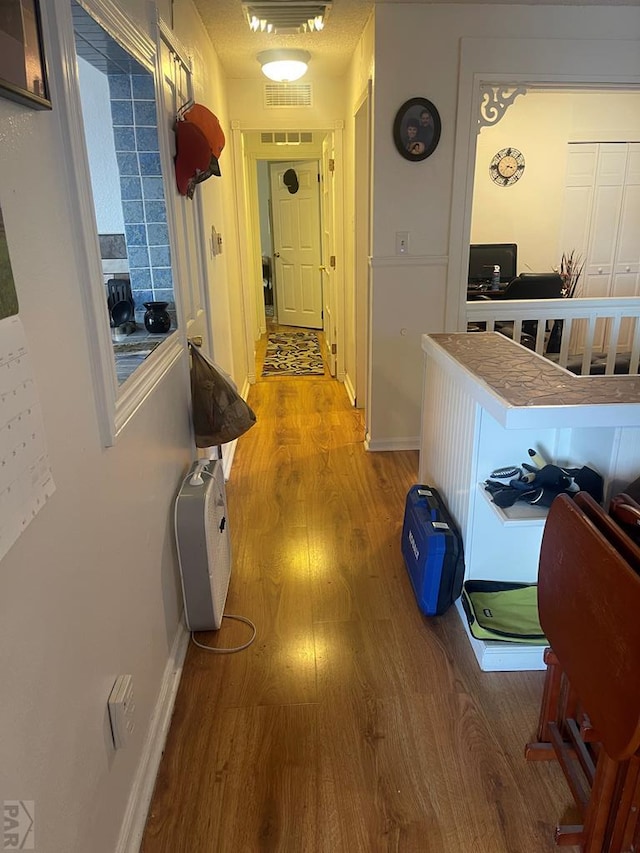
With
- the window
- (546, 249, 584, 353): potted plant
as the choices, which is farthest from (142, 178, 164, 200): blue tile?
(546, 249, 584, 353): potted plant

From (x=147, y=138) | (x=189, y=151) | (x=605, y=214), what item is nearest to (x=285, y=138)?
(x=605, y=214)

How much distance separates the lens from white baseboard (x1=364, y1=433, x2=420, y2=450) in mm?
3719

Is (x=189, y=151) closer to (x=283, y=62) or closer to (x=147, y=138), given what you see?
(x=147, y=138)

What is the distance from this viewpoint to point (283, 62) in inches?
143

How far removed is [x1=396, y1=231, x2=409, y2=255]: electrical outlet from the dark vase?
176 cm

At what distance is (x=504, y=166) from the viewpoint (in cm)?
550

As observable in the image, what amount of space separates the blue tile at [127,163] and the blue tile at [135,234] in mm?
162

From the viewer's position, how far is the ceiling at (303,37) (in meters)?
2.96

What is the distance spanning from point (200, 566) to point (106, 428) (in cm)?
84

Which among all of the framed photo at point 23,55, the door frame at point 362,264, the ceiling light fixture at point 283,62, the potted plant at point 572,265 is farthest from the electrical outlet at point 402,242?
the potted plant at point 572,265

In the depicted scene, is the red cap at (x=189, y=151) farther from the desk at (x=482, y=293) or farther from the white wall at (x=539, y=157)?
the white wall at (x=539, y=157)

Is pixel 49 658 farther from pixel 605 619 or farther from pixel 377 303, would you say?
pixel 377 303

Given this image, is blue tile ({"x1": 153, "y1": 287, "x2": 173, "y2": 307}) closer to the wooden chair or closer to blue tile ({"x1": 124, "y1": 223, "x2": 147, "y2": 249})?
blue tile ({"x1": 124, "y1": 223, "x2": 147, "y2": 249})

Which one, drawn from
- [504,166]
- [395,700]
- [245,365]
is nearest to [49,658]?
[395,700]
